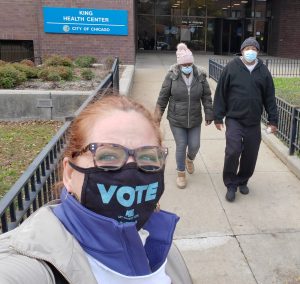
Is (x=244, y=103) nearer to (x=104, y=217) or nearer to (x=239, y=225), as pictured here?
(x=239, y=225)

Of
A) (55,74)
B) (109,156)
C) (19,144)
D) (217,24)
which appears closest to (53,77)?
(55,74)

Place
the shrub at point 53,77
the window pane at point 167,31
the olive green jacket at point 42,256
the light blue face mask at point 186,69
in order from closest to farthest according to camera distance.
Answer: the olive green jacket at point 42,256 → the light blue face mask at point 186,69 → the shrub at point 53,77 → the window pane at point 167,31

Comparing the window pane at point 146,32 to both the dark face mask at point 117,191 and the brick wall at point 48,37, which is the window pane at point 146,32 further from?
the dark face mask at point 117,191

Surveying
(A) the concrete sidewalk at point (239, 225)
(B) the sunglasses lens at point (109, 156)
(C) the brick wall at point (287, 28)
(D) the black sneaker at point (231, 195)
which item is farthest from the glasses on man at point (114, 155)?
(C) the brick wall at point (287, 28)

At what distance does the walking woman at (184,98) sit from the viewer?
15.4ft

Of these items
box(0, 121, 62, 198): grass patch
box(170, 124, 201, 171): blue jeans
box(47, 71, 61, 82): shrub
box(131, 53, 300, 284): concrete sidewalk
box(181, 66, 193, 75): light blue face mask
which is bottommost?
box(131, 53, 300, 284): concrete sidewalk

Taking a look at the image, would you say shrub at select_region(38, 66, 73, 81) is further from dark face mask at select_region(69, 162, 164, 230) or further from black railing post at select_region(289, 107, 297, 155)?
dark face mask at select_region(69, 162, 164, 230)

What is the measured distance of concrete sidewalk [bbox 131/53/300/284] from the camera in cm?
344

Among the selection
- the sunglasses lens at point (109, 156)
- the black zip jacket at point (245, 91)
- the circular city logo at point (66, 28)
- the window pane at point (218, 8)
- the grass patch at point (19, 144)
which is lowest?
the grass patch at point (19, 144)

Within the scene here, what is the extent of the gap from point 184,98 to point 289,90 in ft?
22.5

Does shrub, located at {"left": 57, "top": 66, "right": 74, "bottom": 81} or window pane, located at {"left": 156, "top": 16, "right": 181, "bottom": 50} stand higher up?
window pane, located at {"left": 156, "top": 16, "right": 181, "bottom": 50}

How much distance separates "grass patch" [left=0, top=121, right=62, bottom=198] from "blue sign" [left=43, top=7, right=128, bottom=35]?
883 cm

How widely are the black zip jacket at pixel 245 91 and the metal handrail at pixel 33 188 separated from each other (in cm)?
193

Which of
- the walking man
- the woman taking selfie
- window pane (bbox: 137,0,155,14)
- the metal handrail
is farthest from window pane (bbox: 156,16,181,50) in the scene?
the woman taking selfie
